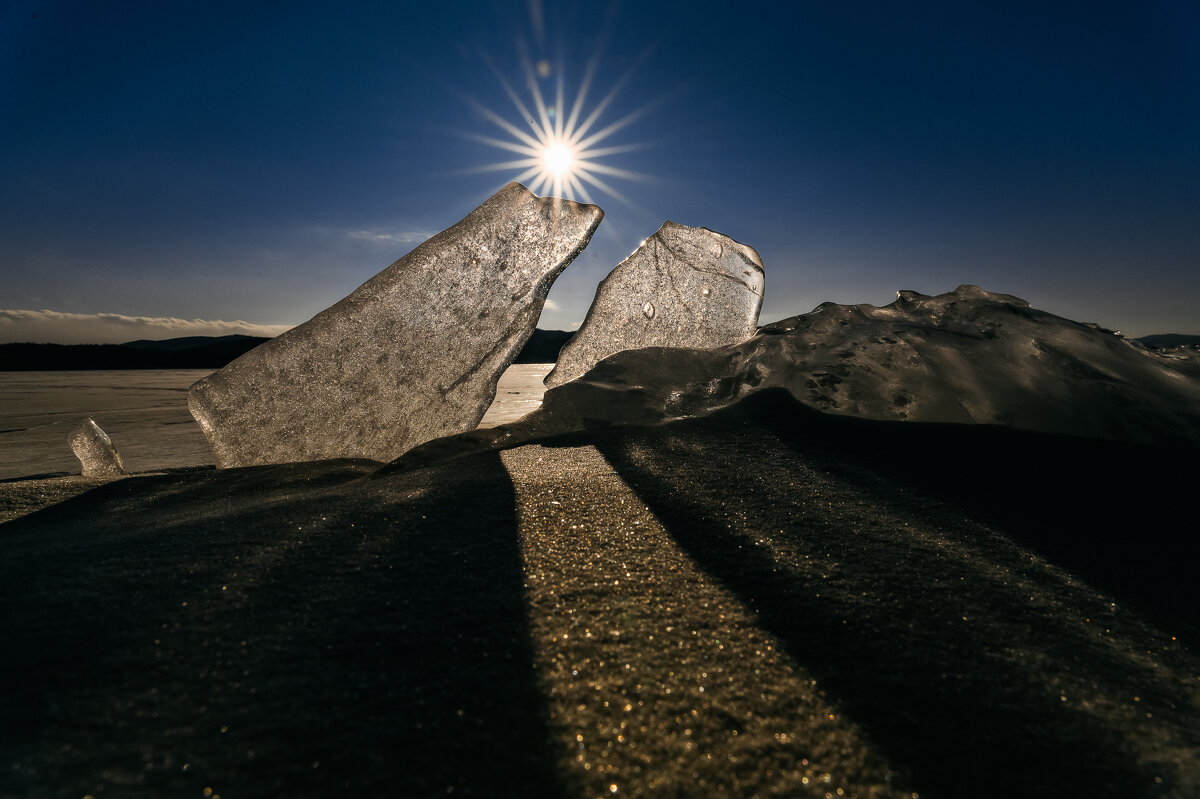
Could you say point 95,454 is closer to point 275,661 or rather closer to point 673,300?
point 275,661

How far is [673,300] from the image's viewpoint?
336cm

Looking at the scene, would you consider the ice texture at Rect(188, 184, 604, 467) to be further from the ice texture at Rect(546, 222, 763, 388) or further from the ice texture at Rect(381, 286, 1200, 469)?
the ice texture at Rect(546, 222, 763, 388)

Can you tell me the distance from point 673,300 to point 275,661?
115 inches

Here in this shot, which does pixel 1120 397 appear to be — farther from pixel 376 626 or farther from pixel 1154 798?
pixel 376 626

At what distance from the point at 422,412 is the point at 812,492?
172 cm

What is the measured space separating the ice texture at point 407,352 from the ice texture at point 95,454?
632 millimetres

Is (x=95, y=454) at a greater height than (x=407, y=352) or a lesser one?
lesser

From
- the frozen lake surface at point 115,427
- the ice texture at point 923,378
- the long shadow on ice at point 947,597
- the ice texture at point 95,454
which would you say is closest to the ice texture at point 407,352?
the ice texture at point 923,378

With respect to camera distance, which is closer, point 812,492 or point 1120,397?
point 812,492

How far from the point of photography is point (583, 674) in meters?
0.76

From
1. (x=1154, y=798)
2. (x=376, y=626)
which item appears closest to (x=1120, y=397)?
(x=1154, y=798)

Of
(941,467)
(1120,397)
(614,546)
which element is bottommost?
(614,546)

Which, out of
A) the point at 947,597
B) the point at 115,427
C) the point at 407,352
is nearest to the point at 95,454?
the point at 407,352

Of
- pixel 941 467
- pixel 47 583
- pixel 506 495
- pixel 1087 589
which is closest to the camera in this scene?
pixel 47 583
